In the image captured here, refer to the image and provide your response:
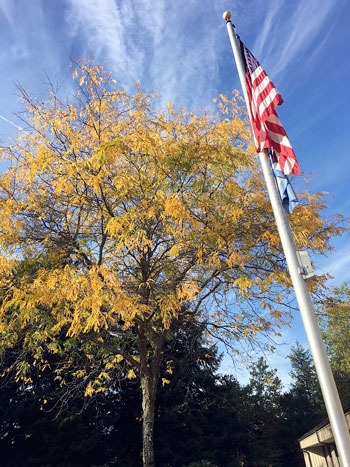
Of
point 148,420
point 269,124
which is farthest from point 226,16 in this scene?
point 148,420

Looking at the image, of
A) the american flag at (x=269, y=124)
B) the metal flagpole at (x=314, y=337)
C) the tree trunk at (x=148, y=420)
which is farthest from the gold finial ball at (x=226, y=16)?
the tree trunk at (x=148, y=420)

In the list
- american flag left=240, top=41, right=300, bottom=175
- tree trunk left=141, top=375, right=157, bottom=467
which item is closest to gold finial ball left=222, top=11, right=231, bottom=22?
american flag left=240, top=41, right=300, bottom=175

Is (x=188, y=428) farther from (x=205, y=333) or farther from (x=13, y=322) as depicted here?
→ (x=13, y=322)

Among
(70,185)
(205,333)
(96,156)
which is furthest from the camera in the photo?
(205,333)

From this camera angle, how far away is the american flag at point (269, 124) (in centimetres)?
554

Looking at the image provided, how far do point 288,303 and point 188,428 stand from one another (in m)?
21.9

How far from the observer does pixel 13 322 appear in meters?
8.02

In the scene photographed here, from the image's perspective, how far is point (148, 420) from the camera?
30.7 ft

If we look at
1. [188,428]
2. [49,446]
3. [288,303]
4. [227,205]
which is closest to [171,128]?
[227,205]

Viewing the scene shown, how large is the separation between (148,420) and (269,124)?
7.25 metres

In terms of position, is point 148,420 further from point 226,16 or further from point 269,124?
point 226,16

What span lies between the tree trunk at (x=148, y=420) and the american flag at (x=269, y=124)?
6488mm

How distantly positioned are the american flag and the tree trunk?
21.3 ft

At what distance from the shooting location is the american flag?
5543mm
